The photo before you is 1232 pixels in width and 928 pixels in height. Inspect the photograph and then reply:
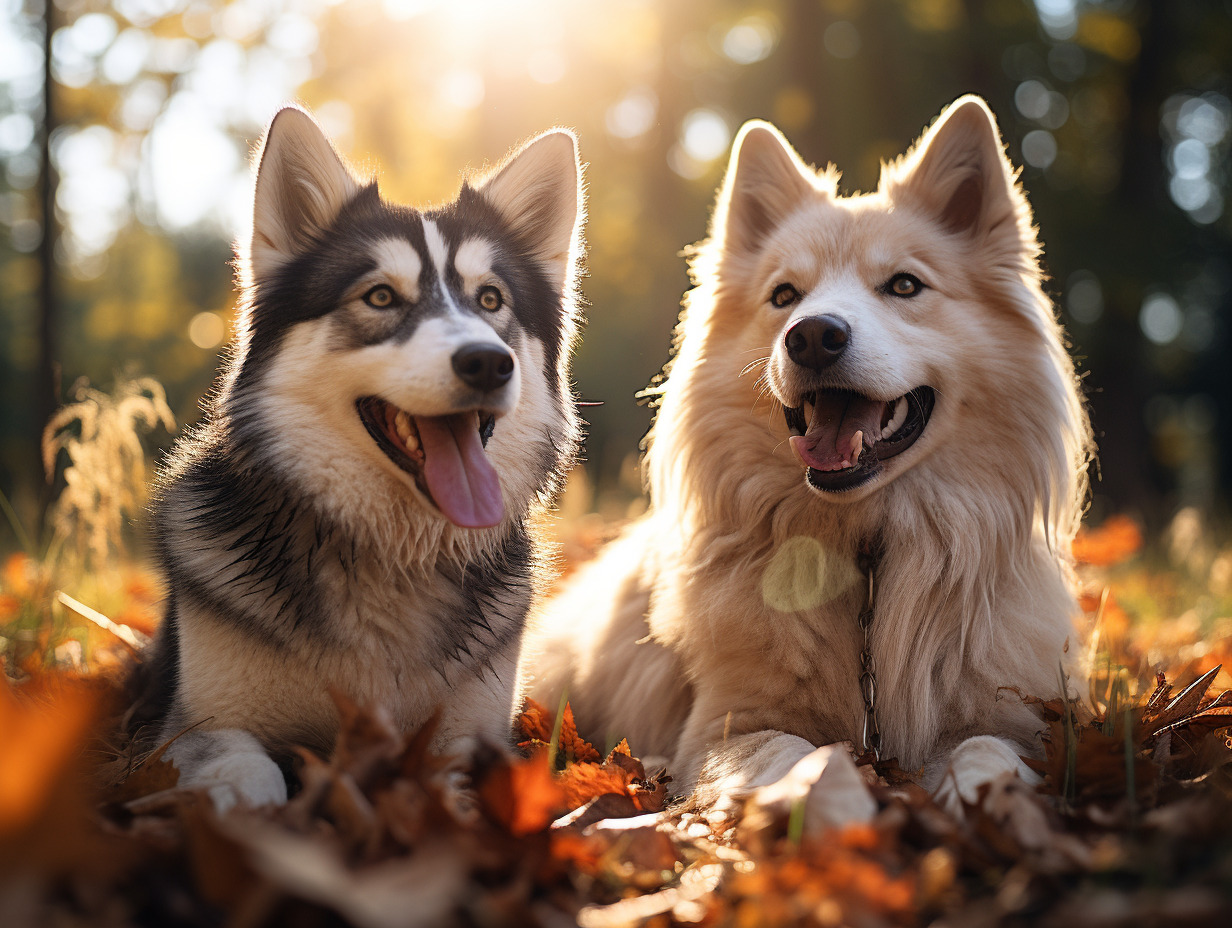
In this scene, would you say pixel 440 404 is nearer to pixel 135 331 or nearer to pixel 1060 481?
pixel 1060 481

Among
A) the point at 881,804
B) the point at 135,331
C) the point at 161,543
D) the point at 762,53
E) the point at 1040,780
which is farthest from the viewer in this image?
the point at 135,331

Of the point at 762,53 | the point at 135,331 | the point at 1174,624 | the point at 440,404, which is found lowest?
the point at 135,331

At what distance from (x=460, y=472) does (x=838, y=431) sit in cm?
123

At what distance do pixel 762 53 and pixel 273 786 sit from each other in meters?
14.5

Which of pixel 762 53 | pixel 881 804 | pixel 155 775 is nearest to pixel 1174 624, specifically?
pixel 881 804

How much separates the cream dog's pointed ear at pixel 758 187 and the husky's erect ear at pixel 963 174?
378 millimetres

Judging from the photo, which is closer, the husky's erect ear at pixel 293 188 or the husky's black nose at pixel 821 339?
the husky's erect ear at pixel 293 188

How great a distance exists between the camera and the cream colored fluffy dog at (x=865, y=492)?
8.66ft

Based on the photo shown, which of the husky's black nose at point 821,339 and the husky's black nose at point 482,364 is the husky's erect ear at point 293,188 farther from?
the husky's black nose at point 821,339

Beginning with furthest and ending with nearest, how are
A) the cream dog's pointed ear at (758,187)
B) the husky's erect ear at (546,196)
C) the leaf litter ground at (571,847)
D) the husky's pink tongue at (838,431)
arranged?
the cream dog's pointed ear at (758,187), the husky's erect ear at (546,196), the husky's pink tongue at (838,431), the leaf litter ground at (571,847)

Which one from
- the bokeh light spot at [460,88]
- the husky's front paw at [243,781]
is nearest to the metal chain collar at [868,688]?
the husky's front paw at [243,781]

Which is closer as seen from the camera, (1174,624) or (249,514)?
(249,514)

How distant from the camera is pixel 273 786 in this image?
195 centimetres

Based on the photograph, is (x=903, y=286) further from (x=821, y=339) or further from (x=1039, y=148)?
(x=1039, y=148)
